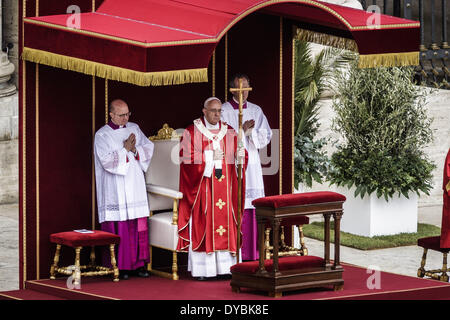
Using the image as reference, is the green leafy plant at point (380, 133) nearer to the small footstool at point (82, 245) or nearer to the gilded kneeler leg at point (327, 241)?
the gilded kneeler leg at point (327, 241)

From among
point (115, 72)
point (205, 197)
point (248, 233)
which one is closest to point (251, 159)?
point (248, 233)

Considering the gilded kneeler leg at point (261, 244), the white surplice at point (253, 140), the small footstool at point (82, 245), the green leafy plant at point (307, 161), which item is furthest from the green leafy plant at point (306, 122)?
the gilded kneeler leg at point (261, 244)

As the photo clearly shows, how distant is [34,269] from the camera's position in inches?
447

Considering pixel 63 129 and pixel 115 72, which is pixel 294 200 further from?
pixel 63 129

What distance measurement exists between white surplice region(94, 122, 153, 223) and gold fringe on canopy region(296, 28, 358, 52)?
2.31m

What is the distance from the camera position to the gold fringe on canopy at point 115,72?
10.5m

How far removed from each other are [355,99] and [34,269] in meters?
5.68

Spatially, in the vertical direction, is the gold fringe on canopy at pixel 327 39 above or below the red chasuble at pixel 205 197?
above

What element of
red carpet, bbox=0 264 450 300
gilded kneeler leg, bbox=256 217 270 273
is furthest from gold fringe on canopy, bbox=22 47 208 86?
red carpet, bbox=0 264 450 300

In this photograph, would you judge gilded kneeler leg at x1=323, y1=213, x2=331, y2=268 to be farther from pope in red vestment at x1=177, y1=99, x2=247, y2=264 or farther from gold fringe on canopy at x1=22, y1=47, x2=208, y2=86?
gold fringe on canopy at x1=22, y1=47, x2=208, y2=86

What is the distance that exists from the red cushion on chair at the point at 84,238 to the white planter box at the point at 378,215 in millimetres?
5141

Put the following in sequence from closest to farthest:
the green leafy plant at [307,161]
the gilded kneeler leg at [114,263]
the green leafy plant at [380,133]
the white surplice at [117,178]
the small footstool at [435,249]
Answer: the gilded kneeler leg at [114,263], the white surplice at [117,178], the small footstool at [435,249], the green leafy plant at [307,161], the green leafy plant at [380,133]

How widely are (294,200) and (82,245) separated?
201 cm

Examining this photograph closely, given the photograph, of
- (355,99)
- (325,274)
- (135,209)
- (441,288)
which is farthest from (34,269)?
(355,99)
